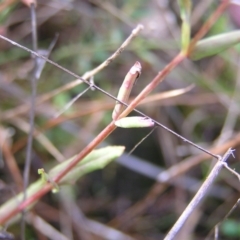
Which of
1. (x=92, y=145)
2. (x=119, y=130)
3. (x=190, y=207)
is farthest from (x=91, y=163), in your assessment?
(x=119, y=130)

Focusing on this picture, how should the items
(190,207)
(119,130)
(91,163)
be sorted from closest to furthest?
(190,207) → (91,163) → (119,130)

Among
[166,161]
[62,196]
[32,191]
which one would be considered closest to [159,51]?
[166,161]

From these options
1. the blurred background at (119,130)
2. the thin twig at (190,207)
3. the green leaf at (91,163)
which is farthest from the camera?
the blurred background at (119,130)

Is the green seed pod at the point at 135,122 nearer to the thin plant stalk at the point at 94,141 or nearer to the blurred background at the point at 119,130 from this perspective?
the thin plant stalk at the point at 94,141

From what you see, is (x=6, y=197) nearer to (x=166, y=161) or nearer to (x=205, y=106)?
(x=166, y=161)

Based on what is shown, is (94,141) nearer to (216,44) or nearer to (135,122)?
(135,122)

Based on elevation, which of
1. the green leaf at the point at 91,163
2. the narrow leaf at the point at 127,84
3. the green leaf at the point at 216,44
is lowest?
the green leaf at the point at 91,163

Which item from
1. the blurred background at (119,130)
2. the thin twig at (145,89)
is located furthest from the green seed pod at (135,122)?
the blurred background at (119,130)

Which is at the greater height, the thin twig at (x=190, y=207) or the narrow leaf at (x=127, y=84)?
the narrow leaf at (x=127, y=84)
